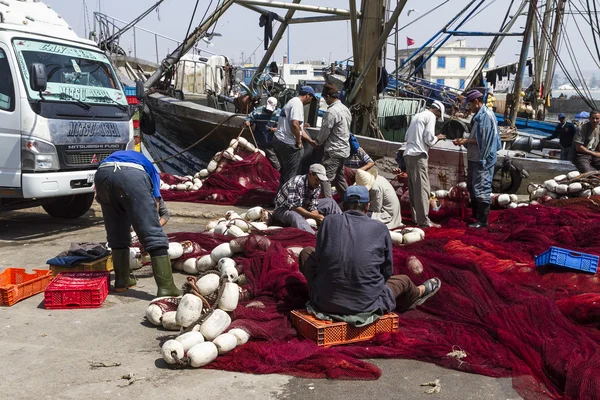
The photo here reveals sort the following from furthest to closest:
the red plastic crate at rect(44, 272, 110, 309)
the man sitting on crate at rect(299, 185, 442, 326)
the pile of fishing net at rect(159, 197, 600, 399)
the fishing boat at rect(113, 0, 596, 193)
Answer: the fishing boat at rect(113, 0, 596, 193) < the red plastic crate at rect(44, 272, 110, 309) < the man sitting on crate at rect(299, 185, 442, 326) < the pile of fishing net at rect(159, 197, 600, 399)

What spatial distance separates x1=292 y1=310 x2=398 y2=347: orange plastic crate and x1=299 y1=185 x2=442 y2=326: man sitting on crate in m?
0.05

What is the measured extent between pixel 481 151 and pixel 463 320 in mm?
3641

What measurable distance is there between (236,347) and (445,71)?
263ft

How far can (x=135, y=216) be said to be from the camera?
5324 millimetres

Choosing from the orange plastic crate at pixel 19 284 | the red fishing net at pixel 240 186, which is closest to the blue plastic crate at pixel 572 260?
the orange plastic crate at pixel 19 284

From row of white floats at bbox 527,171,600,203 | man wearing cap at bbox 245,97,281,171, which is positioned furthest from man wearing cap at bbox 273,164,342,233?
man wearing cap at bbox 245,97,281,171

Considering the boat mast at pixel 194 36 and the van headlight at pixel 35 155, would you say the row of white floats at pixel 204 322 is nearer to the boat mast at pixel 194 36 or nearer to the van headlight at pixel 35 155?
the van headlight at pixel 35 155

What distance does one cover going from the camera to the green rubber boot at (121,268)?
5.72 m

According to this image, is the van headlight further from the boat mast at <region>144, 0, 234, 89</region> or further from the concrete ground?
the boat mast at <region>144, 0, 234, 89</region>

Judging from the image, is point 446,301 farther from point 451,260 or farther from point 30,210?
point 30,210

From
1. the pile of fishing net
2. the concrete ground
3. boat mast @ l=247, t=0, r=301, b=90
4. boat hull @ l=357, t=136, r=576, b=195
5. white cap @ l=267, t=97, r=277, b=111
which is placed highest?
boat mast @ l=247, t=0, r=301, b=90

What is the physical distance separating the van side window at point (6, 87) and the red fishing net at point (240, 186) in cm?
331

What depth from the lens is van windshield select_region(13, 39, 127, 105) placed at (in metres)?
7.92

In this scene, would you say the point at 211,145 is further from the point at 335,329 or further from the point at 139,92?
the point at 335,329
